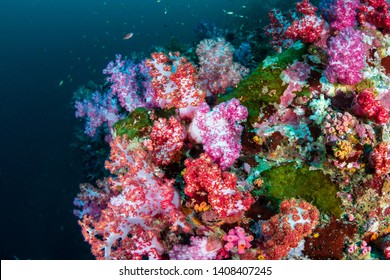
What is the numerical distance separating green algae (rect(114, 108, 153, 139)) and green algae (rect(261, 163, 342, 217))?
2.13 m

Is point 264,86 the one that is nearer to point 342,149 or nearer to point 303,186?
point 342,149

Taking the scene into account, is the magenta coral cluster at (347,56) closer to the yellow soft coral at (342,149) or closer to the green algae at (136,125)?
the yellow soft coral at (342,149)

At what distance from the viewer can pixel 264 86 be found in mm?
5336

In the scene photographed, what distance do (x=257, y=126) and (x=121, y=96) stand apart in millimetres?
3132

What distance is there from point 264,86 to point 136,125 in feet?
7.58

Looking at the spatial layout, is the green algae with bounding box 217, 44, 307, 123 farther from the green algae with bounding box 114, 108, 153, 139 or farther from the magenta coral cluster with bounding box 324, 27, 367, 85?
the green algae with bounding box 114, 108, 153, 139

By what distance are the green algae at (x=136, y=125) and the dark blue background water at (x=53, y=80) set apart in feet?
37.2

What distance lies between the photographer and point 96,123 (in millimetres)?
7426

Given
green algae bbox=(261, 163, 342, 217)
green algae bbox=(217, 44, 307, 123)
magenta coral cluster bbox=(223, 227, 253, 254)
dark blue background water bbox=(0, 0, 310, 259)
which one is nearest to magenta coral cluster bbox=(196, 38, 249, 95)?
green algae bbox=(217, 44, 307, 123)

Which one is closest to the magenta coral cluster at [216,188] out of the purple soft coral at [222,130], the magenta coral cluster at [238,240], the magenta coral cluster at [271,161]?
the magenta coral cluster at [271,161]

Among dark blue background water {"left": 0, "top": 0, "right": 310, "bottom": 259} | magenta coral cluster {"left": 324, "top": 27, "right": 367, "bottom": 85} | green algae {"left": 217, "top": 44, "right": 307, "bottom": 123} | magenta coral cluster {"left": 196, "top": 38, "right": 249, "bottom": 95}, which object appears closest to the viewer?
magenta coral cluster {"left": 324, "top": 27, "right": 367, "bottom": 85}

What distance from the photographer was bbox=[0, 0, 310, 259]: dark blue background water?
17094 millimetres
